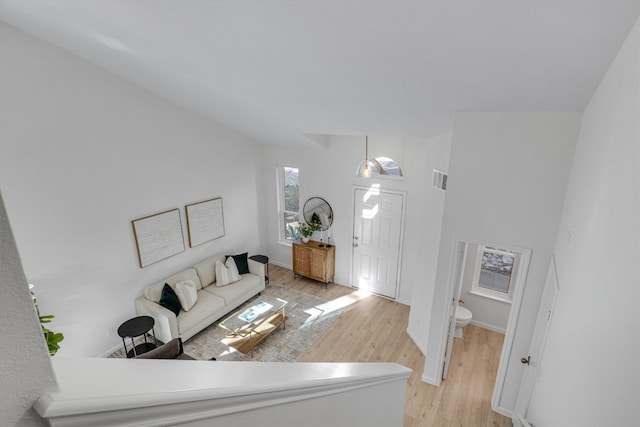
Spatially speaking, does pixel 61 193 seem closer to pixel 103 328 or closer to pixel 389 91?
pixel 103 328

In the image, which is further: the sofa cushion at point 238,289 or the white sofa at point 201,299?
the sofa cushion at point 238,289

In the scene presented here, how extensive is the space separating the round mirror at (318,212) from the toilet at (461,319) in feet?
7.94

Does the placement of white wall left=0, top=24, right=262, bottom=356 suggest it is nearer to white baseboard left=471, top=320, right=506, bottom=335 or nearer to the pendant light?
the pendant light

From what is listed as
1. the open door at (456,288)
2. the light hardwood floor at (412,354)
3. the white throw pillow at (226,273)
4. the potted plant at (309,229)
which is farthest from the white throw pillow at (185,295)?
the open door at (456,288)

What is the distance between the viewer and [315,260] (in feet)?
18.7

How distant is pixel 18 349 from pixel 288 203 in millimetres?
5843

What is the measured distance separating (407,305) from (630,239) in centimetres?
441

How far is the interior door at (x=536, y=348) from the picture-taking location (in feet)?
8.35

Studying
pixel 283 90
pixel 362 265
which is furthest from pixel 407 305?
pixel 283 90

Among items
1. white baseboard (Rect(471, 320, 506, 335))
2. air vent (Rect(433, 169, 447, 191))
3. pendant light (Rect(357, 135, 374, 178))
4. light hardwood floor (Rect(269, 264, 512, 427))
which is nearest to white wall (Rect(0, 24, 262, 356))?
pendant light (Rect(357, 135, 374, 178))

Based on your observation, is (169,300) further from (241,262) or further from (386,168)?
(386,168)

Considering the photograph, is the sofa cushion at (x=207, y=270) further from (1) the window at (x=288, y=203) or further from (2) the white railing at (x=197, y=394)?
(2) the white railing at (x=197, y=394)

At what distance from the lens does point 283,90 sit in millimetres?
3100

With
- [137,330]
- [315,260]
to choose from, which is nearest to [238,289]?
[315,260]
